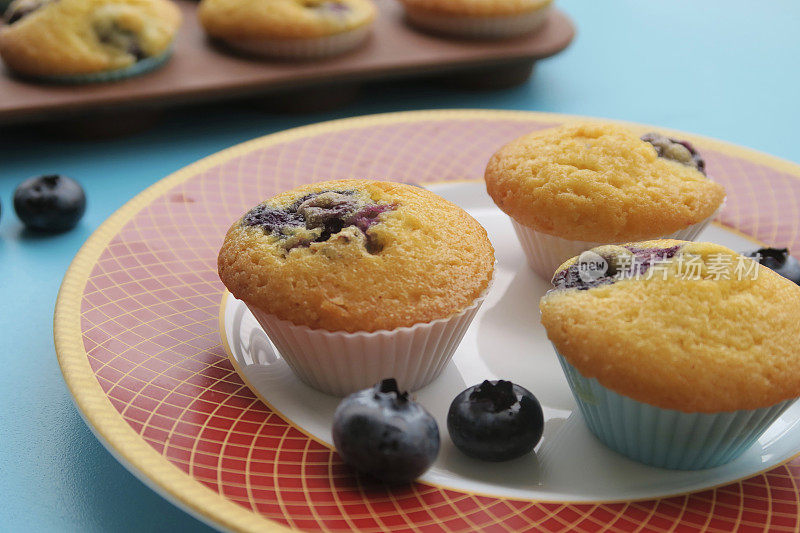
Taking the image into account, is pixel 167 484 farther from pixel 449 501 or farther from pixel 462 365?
pixel 462 365

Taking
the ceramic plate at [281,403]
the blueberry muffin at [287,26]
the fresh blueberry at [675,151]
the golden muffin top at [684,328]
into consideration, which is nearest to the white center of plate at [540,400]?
the ceramic plate at [281,403]

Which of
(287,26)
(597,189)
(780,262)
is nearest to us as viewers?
(597,189)

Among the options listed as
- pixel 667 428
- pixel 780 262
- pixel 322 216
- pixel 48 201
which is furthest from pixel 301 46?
pixel 667 428

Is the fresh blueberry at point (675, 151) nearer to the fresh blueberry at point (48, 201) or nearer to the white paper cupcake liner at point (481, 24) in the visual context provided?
the white paper cupcake liner at point (481, 24)

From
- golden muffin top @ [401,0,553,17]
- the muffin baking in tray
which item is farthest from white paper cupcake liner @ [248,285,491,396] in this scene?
golden muffin top @ [401,0,553,17]

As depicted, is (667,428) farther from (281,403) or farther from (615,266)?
(281,403)

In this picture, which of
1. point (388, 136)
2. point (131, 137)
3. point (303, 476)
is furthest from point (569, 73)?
point (303, 476)
